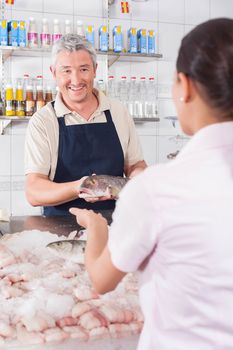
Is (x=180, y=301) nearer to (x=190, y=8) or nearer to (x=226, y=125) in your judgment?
(x=226, y=125)

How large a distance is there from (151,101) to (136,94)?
15 cm

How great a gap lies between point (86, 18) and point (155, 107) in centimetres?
97

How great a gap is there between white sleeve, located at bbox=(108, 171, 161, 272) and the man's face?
1740mm

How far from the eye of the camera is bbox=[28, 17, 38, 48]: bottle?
3836mm

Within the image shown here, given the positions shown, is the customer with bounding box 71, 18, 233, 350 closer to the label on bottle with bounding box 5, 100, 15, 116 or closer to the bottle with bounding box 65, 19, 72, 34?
the label on bottle with bounding box 5, 100, 15, 116

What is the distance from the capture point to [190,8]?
4.48 meters

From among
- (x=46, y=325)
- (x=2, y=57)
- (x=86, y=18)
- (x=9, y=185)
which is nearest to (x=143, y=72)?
(x=86, y=18)

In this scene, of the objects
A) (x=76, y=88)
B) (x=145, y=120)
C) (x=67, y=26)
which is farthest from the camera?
(x=145, y=120)

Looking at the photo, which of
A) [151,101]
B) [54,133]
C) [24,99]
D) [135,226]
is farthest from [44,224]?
[151,101]

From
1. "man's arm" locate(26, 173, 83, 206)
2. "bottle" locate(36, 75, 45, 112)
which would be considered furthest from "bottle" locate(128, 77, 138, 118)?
"man's arm" locate(26, 173, 83, 206)

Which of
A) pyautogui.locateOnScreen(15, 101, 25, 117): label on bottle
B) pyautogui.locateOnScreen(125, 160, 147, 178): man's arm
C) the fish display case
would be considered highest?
pyautogui.locateOnScreen(15, 101, 25, 117): label on bottle

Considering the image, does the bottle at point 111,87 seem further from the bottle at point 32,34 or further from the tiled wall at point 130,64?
the bottle at point 32,34

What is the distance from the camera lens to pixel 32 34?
3850 millimetres

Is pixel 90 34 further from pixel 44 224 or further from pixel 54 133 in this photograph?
pixel 44 224
